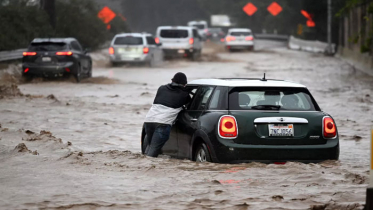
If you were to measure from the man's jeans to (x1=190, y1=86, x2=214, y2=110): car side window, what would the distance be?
0.49m

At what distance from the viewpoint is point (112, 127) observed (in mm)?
17078

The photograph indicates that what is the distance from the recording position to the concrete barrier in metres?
56.4

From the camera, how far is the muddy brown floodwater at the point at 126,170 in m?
8.23

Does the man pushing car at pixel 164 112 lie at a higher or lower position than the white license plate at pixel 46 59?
lower

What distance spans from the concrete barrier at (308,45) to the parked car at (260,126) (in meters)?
44.5

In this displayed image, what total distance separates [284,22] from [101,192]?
9129cm

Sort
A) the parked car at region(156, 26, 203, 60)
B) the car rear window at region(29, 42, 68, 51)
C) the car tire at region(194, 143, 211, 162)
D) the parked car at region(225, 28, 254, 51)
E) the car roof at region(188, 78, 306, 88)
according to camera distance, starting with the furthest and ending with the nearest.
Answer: the parked car at region(225, 28, 254, 51)
the parked car at region(156, 26, 203, 60)
the car rear window at region(29, 42, 68, 51)
the car roof at region(188, 78, 306, 88)
the car tire at region(194, 143, 211, 162)

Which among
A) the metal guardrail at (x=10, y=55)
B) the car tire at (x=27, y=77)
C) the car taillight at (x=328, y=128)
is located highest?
the metal guardrail at (x=10, y=55)

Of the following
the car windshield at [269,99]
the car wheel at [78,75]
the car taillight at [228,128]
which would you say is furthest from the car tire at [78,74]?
the car taillight at [228,128]

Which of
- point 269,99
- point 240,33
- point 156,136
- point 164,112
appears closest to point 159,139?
point 156,136

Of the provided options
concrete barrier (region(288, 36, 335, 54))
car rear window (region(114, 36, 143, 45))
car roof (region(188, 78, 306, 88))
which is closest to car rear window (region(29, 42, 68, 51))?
car rear window (region(114, 36, 143, 45))

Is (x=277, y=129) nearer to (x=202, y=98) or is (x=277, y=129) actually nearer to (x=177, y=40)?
(x=202, y=98)

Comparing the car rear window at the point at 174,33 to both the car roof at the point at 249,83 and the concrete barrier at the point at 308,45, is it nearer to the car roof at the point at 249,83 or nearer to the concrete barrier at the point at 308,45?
the concrete barrier at the point at 308,45

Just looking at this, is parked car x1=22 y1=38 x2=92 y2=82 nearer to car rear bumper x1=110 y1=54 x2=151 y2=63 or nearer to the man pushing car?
car rear bumper x1=110 y1=54 x2=151 y2=63
